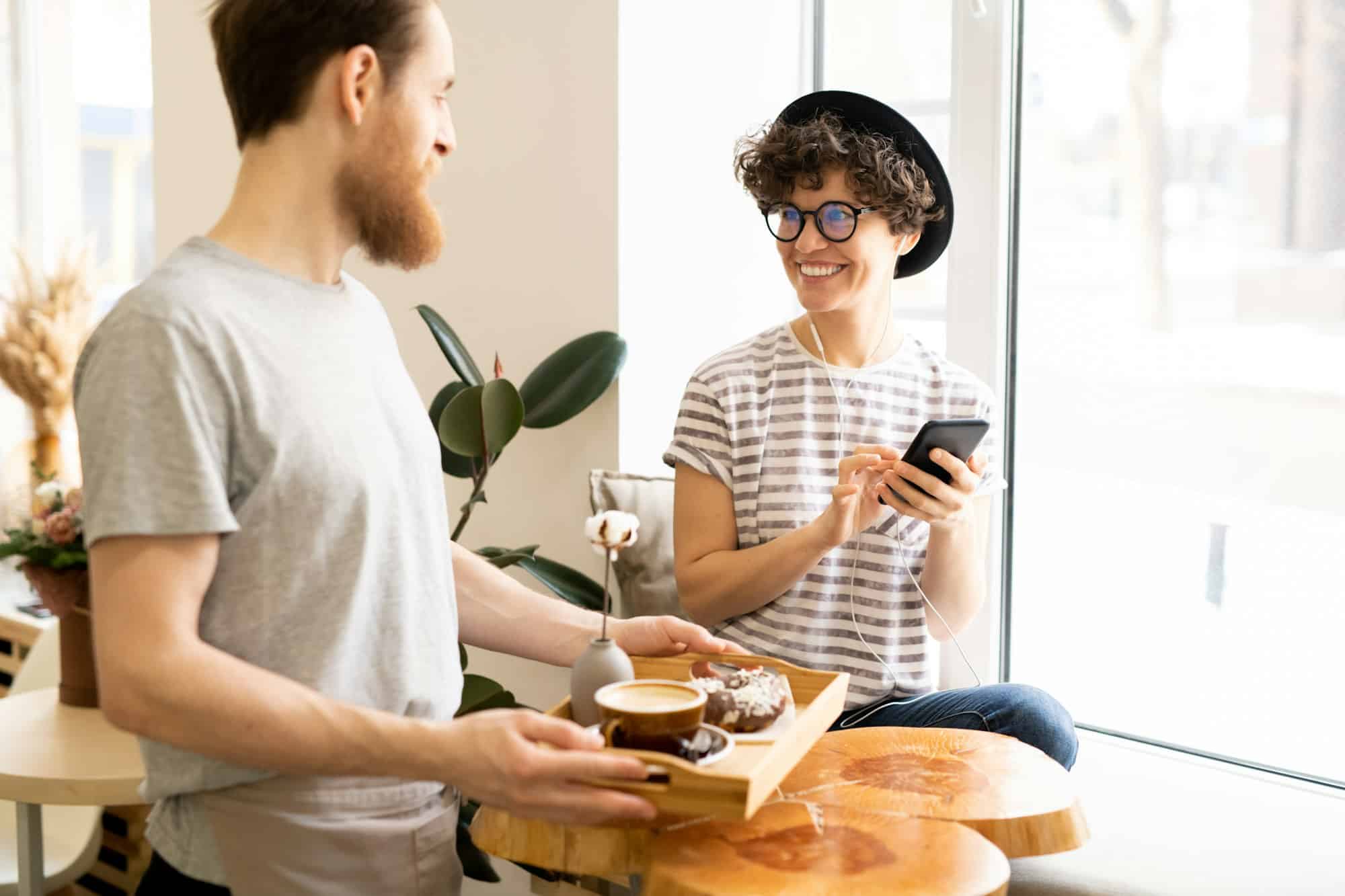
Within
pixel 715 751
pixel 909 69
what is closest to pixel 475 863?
pixel 715 751

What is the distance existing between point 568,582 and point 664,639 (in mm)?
629

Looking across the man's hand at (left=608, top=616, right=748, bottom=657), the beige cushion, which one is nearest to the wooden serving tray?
the man's hand at (left=608, top=616, right=748, bottom=657)

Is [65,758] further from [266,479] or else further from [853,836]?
[853,836]

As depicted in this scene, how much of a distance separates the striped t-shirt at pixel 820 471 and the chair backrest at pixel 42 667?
4.70 ft

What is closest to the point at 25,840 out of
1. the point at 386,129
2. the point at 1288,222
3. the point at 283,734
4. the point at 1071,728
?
the point at 283,734

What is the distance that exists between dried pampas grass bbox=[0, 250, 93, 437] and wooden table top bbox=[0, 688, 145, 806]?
134 cm

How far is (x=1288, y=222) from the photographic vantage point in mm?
2176

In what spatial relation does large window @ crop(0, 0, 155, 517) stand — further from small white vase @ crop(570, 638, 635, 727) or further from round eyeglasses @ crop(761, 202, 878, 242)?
small white vase @ crop(570, 638, 635, 727)

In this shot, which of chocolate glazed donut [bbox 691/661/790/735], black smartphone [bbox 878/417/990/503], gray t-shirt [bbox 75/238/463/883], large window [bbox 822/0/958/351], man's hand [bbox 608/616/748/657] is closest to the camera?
gray t-shirt [bbox 75/238/463/883]

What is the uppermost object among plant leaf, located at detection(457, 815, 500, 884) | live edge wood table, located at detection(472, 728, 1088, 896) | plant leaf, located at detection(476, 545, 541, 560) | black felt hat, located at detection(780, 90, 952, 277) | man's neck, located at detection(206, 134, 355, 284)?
black felt hat, located at detection(780, 90, 952, 277)

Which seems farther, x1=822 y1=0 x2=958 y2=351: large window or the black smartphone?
x1=822 y1=0 x2=958 y2=351: large window

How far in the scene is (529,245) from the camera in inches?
98.3

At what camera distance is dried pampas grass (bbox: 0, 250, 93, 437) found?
3.35 metres

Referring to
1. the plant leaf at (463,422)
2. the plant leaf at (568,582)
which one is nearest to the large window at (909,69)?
the plant leaf at (568,582)
